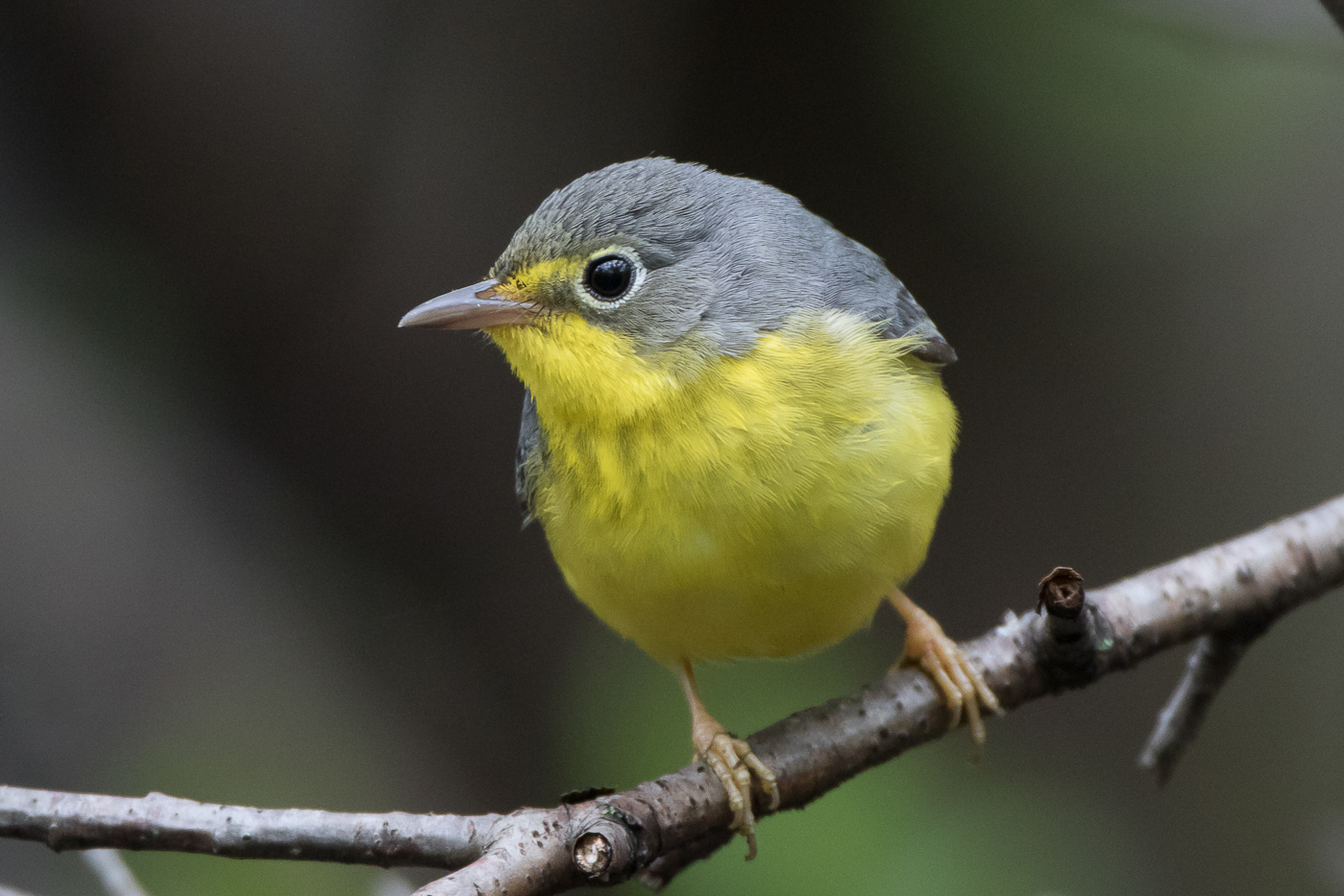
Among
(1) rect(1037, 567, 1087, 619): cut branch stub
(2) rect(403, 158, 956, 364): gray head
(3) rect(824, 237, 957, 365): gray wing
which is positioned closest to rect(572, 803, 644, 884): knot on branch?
(1) rect(1037, 567, 1087, 619): cut branch stub

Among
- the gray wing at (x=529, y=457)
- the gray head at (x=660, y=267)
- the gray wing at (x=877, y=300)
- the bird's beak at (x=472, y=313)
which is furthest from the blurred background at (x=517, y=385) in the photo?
the bird's beak at (x=472, y=313)

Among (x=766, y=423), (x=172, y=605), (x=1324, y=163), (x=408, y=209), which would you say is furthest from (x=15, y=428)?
(x=1324, y=163)

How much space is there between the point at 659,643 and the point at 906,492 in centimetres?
77

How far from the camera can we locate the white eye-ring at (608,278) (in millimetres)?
2934

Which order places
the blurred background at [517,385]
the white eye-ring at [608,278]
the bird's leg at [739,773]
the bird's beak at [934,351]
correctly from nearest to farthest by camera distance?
1. the bird's leg at [739,773]
2. the white eye-ring at [608,278]
3. the bird's beak at [934,351]
4. the blurred background at [517,385]

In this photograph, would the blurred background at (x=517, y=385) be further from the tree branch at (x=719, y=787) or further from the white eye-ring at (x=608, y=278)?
the white eye-ring at (x=608, y=278)

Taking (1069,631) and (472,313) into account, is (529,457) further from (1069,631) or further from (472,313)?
(1069,631)

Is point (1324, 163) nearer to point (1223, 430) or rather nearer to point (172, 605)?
point (1223, 430)

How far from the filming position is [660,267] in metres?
3.00

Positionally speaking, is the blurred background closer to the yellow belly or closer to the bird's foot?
the bird's foot

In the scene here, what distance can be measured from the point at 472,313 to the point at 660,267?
0.52 m

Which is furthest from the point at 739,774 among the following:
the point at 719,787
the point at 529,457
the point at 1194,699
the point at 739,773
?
the point at 1194,699

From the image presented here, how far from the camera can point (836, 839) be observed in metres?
3.68

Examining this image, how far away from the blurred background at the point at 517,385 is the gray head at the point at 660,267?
167 centimetres
